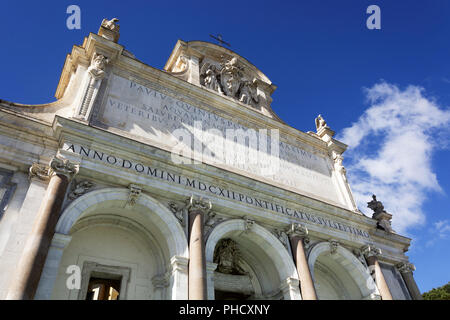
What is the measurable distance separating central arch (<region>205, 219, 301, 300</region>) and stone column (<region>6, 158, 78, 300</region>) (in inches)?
183

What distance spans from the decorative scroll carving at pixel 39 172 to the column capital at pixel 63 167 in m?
0.19

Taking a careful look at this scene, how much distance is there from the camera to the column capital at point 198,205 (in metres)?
11.1

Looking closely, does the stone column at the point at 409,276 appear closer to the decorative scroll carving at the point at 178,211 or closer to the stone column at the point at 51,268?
the decorative scroll carving at the point at 178,211

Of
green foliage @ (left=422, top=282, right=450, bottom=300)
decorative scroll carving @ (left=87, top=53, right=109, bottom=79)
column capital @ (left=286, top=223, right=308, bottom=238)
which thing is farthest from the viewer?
green foliage @ (left=422, top=282, right=450, bottom=300)

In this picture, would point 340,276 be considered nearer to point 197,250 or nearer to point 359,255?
point 359,255

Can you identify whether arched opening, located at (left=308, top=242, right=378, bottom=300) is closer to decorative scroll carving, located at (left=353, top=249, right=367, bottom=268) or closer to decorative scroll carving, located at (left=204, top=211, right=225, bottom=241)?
decorative scroll carving, located at (left=353, top=249, right=367, bottom=268)

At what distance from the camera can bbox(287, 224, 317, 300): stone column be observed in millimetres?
11369

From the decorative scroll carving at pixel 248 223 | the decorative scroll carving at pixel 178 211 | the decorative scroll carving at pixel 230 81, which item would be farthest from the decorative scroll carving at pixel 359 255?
the decorative scroll carving at pixel 230 81

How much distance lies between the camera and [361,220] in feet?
50.6

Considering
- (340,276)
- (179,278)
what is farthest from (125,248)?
(340,276)

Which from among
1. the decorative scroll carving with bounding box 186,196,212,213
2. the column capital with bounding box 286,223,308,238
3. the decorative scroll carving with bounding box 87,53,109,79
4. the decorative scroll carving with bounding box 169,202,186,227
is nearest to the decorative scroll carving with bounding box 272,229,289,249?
the column capital with bounding box 286,223,308,238
